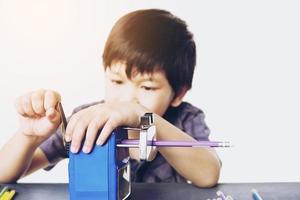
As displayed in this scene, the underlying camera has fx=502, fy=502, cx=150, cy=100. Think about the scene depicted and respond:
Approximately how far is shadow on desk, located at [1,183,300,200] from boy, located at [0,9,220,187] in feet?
0.32

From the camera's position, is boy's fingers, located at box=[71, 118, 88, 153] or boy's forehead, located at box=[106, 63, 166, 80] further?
boy's forehead, located at box=[106, 63, 166, 80]

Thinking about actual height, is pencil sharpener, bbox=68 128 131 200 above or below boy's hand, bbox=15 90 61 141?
below

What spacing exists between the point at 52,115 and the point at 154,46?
0.42 metres

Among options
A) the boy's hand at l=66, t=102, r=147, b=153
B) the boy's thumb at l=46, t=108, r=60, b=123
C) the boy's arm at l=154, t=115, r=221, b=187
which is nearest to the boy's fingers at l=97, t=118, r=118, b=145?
the boy's hand at l=66, t=102, r=147, b=153

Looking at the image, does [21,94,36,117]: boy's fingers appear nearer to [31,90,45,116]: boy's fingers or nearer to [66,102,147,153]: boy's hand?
[31,90,45,116]: boy's fingers

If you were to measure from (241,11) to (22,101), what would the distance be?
2.03 feet

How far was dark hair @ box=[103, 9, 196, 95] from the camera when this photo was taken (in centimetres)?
128

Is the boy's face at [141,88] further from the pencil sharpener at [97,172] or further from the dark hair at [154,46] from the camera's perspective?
the pencil sharpener at [97,172]

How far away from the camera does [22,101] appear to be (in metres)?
1.03

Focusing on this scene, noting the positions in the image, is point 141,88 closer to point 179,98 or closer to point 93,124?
point 179,98

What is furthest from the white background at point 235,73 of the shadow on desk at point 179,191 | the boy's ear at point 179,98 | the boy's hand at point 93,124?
the boy's hand at point 93,124

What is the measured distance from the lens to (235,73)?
130 centimetres

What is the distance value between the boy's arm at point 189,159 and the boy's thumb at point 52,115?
264 mm

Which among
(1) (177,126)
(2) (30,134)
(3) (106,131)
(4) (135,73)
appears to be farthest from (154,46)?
(3) (106,131)
